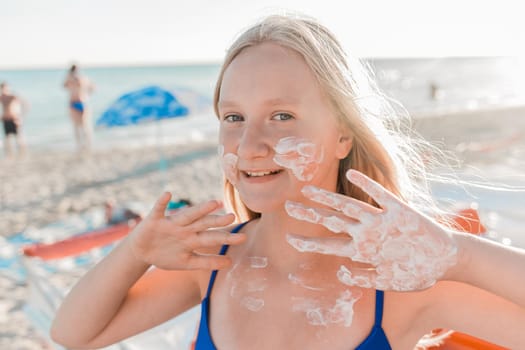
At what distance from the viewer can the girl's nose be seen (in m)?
1.27

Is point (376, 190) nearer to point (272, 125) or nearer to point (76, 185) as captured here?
point (272, 125)

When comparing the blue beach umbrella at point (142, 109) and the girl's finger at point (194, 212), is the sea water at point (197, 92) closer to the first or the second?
the blue beach umbrella at point (142, 109)

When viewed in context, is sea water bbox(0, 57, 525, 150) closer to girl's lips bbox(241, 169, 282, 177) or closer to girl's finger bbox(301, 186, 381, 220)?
girl's lips bbox(241, 169, 282, 177)

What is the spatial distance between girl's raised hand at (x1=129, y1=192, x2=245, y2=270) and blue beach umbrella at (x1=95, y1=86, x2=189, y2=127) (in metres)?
5.69

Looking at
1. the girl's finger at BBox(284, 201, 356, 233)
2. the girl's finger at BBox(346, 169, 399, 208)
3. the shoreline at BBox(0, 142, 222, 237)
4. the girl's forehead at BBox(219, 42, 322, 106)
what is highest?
the girl's forehead at BBox(219, 42, 322, 106)

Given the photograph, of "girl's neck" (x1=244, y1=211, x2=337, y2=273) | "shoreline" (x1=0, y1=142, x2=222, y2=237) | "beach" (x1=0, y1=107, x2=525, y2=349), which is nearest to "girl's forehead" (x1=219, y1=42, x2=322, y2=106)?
"girl's neck" (x1=244, y1=211, x2=337, y2=273)

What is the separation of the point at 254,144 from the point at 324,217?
294 millimetres

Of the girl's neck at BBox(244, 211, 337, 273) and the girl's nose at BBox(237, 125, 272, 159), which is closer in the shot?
the girl's nose at BBox(237, 125, 272, 159)

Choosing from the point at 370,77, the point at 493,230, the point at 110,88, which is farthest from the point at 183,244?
the point at 110,88

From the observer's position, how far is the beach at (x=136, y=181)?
2529 millimetres

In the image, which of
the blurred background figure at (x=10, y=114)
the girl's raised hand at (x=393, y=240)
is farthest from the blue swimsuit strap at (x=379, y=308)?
the blurred background figure at (x=10, y=114)

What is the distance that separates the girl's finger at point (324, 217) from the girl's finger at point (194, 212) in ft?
0.74

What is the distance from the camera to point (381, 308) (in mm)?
1271

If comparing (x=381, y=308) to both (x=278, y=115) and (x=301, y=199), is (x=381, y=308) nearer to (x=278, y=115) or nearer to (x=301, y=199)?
(x=301, y=199)
